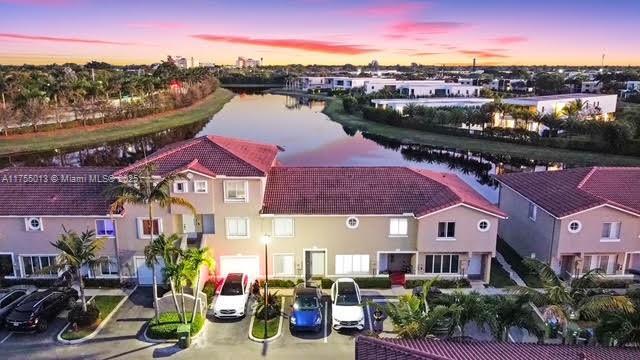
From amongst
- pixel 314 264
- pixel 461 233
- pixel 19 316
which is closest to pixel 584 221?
pixel 461 233

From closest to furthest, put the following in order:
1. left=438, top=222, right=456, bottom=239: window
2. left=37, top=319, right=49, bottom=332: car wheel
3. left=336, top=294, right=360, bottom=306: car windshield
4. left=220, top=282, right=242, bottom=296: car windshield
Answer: left=37, top=319, right=49, bottom=332: car wheel, left=336, top=294, right=360, bottom=306: car windshield, left=220, top=282, right=242, bottom=296: car windshield, left=438, top=222, right=456, bottom=239: window

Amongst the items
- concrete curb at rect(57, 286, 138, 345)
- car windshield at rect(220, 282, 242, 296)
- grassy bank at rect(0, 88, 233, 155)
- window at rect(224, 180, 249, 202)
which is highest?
A: window at rect(224, 180, 249, 202)

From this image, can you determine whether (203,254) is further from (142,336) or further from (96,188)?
(96,188)

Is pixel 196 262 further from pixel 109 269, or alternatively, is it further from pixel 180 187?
pixel 109 269

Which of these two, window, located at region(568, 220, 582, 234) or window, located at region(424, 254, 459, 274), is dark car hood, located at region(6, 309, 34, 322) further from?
window, located at region(568, 220, 582, 234)

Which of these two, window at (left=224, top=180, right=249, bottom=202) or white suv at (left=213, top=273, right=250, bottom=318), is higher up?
window at (left=224, top=180, right=249, bottom=202)

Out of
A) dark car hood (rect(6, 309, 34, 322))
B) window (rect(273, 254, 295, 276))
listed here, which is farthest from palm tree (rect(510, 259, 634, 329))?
dark car hood (rect(6, 309, 34, 322))
